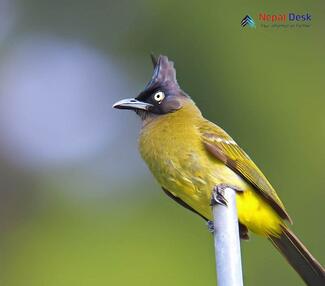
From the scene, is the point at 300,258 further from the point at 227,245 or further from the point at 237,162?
the point at 227,245

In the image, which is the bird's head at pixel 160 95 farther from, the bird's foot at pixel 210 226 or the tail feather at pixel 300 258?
the tail feather at pixel 300 258

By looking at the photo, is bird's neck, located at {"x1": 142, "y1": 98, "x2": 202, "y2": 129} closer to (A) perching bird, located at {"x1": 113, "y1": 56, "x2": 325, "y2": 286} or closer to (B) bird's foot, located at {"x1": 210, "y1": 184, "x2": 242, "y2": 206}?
(A) perching bird, located at {"x1": 113, "y1": 56, "x2": 325, "y2": 286}

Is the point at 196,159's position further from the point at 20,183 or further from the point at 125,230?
the point at 20,183

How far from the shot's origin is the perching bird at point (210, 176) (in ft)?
11.5

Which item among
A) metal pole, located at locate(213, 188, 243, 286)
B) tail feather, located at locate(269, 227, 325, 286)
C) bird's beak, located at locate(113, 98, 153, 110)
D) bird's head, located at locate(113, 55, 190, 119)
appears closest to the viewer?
metal pole, located at locate(213, 188, 243, 286)

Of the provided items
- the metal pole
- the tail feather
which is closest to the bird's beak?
the tail feather

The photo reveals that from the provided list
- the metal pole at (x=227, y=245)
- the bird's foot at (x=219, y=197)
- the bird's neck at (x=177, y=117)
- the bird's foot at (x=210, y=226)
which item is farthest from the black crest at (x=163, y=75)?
the metal pole at (x=227, y=245)

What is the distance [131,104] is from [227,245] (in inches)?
68.1

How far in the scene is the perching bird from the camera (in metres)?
3.50

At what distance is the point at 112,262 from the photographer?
5.57 meters

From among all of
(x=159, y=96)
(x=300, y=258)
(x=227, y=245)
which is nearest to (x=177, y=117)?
(x=159, y=96)

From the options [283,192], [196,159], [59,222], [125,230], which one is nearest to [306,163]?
[283,192]

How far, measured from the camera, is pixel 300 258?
3598mm

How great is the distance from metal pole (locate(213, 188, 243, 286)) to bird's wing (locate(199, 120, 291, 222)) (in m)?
1.07
